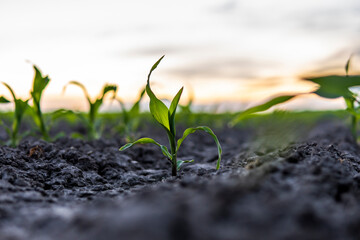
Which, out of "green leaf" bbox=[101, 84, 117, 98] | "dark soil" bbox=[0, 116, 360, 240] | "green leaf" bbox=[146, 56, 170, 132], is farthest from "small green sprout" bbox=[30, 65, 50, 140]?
"green leaf" bbox=[146, 56, 170, 132]

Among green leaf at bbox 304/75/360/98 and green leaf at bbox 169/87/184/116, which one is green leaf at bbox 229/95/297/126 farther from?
green leaf at bbox 169/87/184/116

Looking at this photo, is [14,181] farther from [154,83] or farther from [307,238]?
[154,83]

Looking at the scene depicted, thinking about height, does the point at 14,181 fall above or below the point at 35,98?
below

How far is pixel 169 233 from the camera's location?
875 mm

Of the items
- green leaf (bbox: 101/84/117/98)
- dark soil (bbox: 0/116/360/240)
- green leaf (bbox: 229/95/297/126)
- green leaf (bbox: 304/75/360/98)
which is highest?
green leaf (bbox: 101/84/117/98)

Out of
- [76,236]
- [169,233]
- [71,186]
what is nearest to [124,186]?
[71,186]

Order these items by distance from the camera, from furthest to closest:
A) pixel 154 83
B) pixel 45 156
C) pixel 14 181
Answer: pixel 154 83 < pixel 45 156 < pixel 14 181

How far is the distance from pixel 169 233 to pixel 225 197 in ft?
0.71

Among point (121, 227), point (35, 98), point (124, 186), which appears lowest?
point (124, 186)

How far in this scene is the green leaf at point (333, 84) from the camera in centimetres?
173

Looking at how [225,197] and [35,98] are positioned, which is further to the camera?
[35,98]

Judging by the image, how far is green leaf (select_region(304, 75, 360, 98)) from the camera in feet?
5.68

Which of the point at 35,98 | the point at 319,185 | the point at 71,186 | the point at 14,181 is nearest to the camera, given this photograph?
the point at 319,185

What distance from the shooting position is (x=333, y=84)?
5.71 ft
